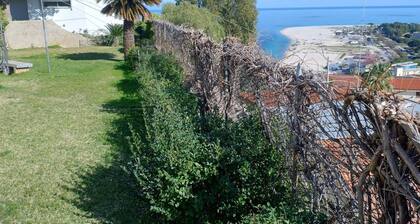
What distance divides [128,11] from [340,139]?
18887mm

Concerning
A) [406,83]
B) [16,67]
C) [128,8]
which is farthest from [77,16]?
[406,83]

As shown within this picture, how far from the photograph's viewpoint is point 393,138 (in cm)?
204

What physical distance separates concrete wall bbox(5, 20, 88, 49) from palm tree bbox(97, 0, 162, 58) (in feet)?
33.1

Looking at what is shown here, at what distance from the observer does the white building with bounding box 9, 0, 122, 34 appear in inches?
1303

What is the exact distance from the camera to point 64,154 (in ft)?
22.7

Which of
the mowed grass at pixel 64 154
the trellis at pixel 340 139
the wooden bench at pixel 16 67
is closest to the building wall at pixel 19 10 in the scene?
the wooden bench at pixel 16 67

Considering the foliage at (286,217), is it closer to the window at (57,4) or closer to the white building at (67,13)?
the white building at (67,13)

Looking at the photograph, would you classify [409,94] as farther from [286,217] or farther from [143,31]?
[143,31]

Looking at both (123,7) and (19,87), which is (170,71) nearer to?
(19,87)

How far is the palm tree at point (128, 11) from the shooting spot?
20250 millimetres

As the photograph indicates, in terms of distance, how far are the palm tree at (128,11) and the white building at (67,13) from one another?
13.6m

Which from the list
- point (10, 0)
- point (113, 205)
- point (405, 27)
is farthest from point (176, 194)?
point (10, 0)

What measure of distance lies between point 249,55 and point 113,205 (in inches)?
95.8

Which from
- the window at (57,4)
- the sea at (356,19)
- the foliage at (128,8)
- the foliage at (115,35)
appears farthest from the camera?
the window at (57,4)
